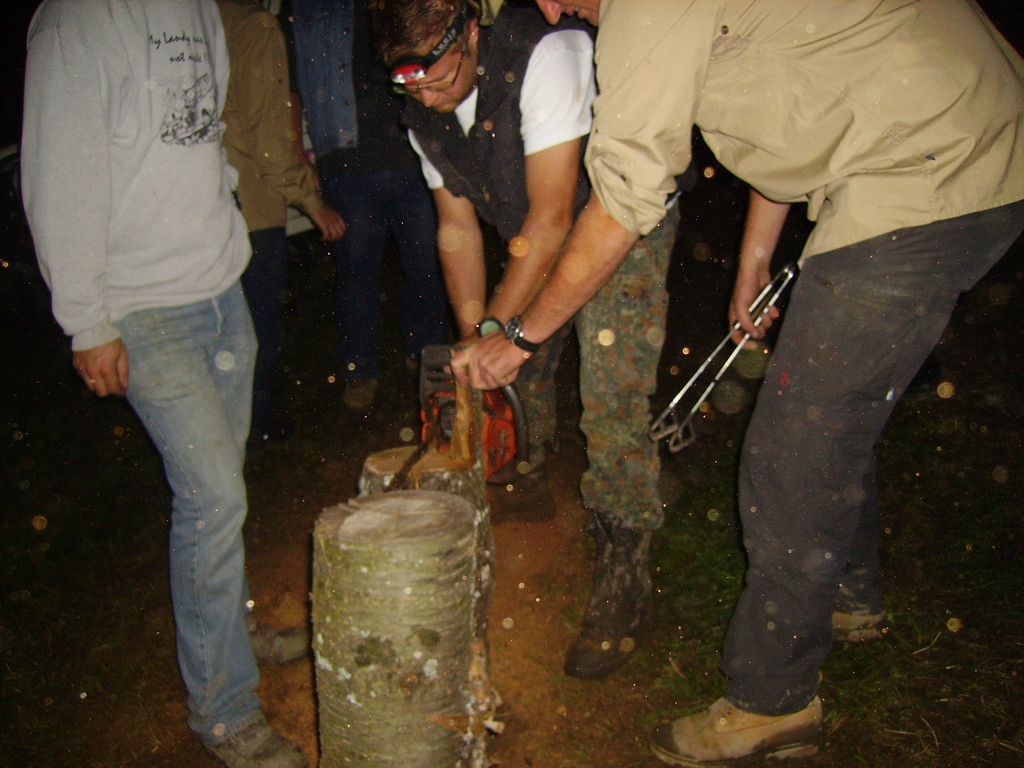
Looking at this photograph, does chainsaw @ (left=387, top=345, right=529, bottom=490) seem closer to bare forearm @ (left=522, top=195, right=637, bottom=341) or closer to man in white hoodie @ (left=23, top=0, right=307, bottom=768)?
bare forearm @ (left=522, top=195, right=637, bottom=341)

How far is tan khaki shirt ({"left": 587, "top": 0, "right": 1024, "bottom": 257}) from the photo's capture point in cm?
160

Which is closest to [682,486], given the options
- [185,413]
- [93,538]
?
[185,413]

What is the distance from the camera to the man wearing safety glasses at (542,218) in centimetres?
226

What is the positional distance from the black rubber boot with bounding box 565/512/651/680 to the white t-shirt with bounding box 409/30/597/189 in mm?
1367

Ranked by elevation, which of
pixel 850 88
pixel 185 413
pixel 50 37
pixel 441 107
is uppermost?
pixel 50 37

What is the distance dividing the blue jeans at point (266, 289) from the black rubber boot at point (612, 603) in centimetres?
201

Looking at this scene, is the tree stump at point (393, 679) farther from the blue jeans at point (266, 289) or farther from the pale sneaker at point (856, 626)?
the blue jeans at point (266, 289)

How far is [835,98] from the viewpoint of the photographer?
1632 mm

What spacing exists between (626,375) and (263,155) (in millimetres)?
2114

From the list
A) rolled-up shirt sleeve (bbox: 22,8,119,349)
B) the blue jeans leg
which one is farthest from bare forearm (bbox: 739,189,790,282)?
the blue jeans leg

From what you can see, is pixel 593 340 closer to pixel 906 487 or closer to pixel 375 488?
pixel 375 488

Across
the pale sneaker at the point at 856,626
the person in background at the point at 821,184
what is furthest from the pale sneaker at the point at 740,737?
the pale sneaker at the point at 856,626

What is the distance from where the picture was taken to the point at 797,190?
1833 millimetres

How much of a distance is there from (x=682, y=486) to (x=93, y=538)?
3.11 meters
